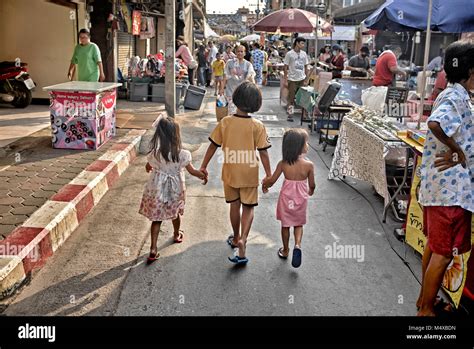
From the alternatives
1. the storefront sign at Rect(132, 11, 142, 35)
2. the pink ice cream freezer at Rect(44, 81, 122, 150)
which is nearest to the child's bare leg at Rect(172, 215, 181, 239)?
the pink ice cream freezer at Rect(44, 81, 122, 150)

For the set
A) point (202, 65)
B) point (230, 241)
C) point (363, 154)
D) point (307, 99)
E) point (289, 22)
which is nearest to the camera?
point (230, 241)

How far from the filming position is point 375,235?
16.9ft

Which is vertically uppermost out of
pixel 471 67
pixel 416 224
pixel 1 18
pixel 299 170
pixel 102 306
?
pixel 1 18

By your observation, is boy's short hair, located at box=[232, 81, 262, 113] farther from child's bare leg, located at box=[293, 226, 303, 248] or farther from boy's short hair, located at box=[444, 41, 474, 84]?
boy's short hair, located at box=[444, 41, 474, 84]

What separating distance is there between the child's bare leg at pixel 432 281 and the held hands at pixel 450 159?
606 mm

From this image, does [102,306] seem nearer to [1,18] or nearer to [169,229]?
[169,229]

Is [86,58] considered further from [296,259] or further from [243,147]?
[296,259]

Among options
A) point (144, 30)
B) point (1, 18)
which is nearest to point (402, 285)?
point (1, 18)

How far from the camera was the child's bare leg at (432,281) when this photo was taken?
131 inches

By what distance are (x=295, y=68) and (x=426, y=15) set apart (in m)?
5.19

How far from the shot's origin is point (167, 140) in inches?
170

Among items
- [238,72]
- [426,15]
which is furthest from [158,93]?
[426,15]

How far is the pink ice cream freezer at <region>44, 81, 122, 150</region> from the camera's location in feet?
23.1

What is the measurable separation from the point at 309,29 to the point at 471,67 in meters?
10.9
